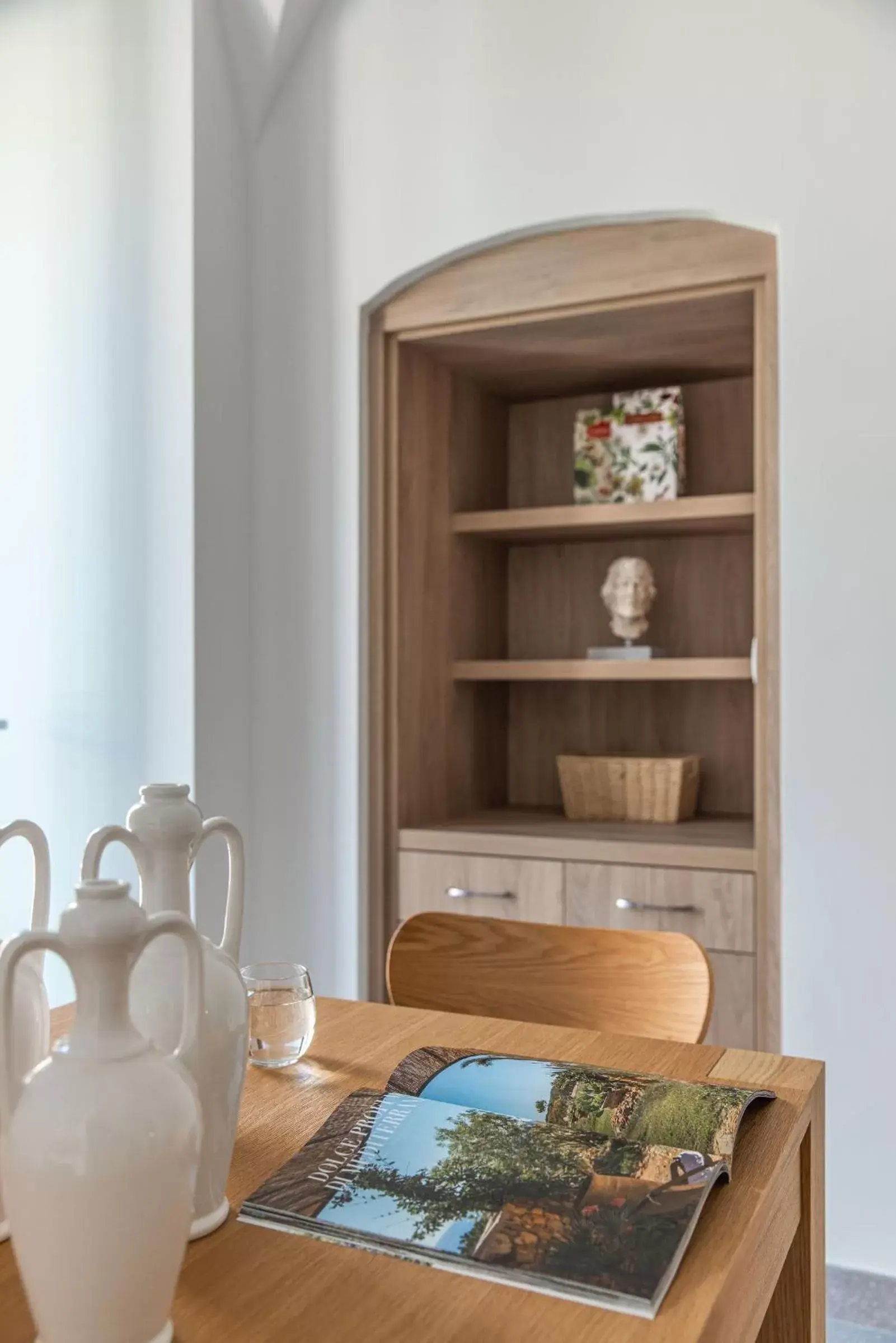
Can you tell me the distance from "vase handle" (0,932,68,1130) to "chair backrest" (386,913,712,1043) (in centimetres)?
91

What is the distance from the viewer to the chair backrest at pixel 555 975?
5.00ft

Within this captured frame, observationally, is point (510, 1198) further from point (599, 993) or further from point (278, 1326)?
point (599, 993)

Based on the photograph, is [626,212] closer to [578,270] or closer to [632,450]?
[578,270]

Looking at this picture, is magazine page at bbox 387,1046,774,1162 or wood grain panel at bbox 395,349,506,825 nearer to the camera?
magazine page at bbox 387,1046,774,1162

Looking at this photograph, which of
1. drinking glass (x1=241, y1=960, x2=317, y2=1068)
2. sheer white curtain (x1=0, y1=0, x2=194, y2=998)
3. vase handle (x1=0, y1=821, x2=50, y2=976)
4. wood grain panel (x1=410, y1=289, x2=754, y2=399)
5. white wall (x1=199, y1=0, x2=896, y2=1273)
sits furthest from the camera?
sheer white curtain (x1=0, y1=0, x2=194, y2=998)

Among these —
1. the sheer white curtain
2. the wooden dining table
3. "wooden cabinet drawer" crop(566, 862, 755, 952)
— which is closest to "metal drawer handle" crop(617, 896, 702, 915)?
"wooden cabinet drawer" crop(566, 862, 755, 952)

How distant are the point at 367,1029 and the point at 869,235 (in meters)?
1.72

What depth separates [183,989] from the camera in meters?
0.82

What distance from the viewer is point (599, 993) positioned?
1577mm

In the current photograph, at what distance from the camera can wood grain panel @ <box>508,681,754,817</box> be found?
2.95 meters

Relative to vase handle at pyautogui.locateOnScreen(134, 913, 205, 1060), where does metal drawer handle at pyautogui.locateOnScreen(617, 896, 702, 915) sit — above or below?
below

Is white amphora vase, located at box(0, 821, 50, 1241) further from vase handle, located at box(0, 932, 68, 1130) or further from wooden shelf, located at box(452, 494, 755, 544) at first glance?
wooden shelf, located at box(452, 494, 755, 544)

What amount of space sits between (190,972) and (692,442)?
2533mm

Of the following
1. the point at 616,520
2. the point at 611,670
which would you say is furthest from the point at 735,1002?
the point at 616,520
